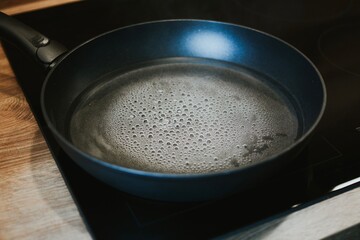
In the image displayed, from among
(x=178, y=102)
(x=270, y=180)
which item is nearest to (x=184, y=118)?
(x=178, y=102)

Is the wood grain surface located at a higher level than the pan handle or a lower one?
lower

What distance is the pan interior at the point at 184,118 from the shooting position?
1.78 ft

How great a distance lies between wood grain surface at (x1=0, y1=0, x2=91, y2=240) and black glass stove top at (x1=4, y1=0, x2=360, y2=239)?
0.04 ft

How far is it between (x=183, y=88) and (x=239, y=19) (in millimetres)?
278

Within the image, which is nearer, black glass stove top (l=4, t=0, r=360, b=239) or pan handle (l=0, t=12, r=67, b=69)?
black glass stove top (l=4, t=0, r=360, b=239)

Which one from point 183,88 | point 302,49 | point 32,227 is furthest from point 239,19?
point 32,227

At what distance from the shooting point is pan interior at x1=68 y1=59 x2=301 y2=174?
0.54 m

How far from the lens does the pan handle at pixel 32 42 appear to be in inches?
24.2

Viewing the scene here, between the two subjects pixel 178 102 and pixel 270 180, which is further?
pixel 178 102

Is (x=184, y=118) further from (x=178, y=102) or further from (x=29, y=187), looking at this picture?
A: (x=29, y=187)

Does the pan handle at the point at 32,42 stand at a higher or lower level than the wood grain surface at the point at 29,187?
higher

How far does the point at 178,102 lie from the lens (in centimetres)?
64

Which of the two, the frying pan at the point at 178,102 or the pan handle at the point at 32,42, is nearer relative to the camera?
the frying pan at the point at 178,102

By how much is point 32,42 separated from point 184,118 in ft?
0.83
